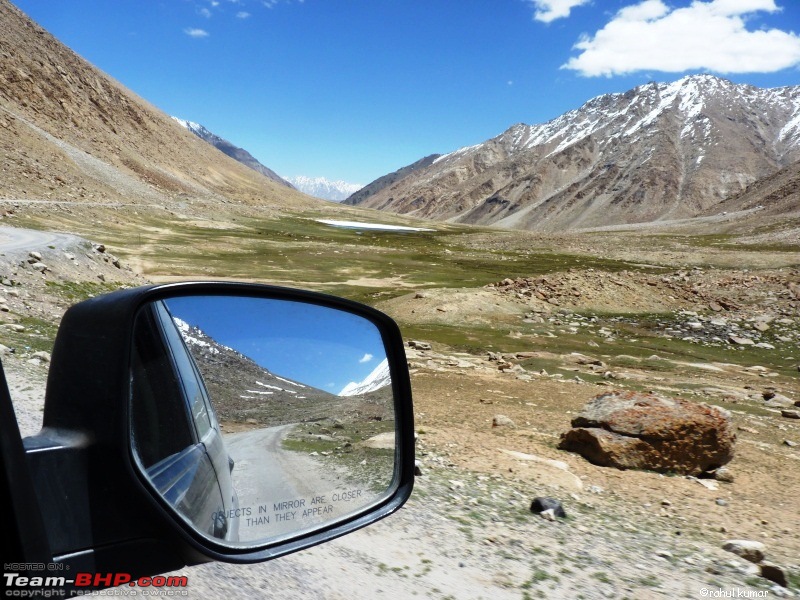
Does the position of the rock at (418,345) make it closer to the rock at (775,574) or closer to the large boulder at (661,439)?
the large boulder at (661,439)

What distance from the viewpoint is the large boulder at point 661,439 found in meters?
8.61

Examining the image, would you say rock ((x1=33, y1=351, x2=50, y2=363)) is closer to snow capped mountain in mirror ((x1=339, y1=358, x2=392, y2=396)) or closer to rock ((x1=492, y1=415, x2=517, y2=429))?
rock ((x1=492, y1=415, x2=517, y2=429))

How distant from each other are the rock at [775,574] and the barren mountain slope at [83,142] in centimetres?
6417

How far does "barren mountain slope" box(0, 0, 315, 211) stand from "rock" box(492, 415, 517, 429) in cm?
5898

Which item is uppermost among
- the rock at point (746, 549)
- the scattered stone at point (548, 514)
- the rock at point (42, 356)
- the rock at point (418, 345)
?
the rock at point (42, 356)

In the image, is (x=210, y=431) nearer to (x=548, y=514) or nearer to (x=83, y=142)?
(x=548, y=514)

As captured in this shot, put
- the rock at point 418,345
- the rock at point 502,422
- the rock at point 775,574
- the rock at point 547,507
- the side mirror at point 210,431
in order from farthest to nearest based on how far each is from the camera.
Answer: the rock at point 418,345, the rock at point 502,422, the rock at point 547,507, the rock at point 775,574, the side mirror at point 210,431

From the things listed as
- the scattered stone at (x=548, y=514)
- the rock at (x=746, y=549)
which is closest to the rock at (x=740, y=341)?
the rock at (x=746, y=549)

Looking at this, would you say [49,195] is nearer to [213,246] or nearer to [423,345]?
[213,246]

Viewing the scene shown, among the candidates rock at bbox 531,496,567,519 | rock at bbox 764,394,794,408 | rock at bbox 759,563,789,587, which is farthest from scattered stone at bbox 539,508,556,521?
rock at bbox 764,394,794,408

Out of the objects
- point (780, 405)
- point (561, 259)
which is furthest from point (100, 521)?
point (561, 259)

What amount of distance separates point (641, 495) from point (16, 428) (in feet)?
23.5

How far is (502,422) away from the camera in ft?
34.6

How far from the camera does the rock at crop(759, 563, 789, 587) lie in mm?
4855
